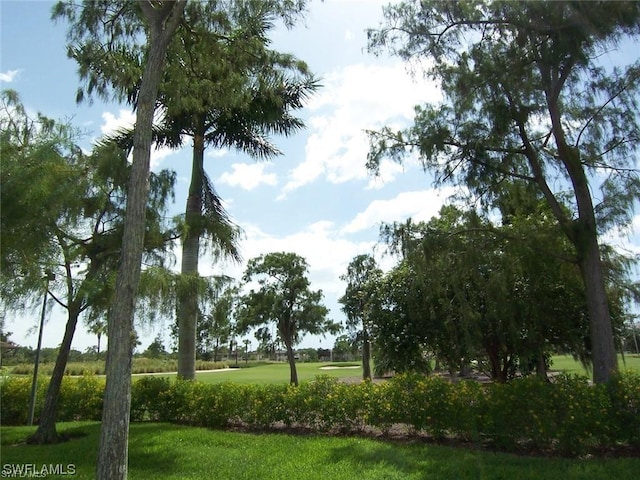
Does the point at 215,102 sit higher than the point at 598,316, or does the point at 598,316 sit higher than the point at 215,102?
the point at 215,102

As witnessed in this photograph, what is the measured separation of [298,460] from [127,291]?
3.55 meters

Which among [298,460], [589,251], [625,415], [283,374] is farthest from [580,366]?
[283,374]

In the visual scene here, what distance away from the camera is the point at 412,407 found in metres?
8.27

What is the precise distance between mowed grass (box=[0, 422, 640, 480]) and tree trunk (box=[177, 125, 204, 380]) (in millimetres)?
2488

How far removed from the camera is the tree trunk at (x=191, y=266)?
10.2 meters

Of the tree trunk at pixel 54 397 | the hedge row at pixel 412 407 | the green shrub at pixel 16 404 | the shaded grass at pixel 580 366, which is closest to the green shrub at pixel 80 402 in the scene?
the hedge row at pixel 412 407

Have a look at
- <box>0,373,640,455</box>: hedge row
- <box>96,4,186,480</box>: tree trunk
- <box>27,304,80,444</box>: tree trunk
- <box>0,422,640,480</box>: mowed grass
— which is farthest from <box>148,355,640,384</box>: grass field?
<box>96,4,186,480</box>: tree trunk

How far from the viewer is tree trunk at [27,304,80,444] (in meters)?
8.91

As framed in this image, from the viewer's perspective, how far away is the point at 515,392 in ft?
24.9

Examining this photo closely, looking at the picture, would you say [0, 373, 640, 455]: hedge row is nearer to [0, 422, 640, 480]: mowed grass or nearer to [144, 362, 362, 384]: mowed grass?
[0, 422, 640, 480]: mowed grass

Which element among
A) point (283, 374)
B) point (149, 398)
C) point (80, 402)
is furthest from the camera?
point (283, 374)

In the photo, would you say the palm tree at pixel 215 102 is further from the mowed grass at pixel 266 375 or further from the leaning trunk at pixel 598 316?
the mowed grass at pixel 266 375

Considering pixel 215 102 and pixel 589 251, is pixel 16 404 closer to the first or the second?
pixel 215 102

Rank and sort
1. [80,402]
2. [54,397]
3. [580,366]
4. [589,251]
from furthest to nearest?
[580,366], [80,402], [54,397], [589,251]
